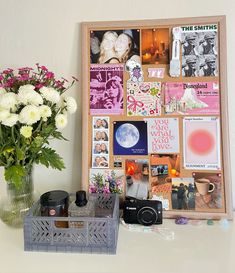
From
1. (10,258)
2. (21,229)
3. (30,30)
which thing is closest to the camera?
(10,258)

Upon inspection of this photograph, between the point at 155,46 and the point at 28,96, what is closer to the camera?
the point at 28,96

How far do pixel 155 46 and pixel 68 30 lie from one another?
30 cm

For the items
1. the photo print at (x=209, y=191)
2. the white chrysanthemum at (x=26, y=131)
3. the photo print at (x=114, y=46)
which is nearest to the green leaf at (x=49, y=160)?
the white chrysanthemum at (x=26, y=131)

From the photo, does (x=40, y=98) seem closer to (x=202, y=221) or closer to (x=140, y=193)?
(x=140, y=193)

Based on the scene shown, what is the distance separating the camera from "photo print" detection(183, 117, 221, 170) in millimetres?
853

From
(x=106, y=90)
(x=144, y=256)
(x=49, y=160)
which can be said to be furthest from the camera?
(x=106, y=90)

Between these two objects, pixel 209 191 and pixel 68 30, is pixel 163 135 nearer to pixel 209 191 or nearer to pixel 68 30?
pixel 209 191

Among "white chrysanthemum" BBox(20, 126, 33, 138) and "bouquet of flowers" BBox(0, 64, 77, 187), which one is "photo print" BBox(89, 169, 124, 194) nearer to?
"bouquet of flowers" BBox(0, 64, 77, 187)

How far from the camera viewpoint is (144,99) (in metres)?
0.88

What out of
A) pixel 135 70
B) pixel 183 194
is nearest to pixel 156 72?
pixel 135 70

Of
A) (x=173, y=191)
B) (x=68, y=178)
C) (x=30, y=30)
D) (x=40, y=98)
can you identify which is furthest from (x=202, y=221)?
(x=30, y=30)

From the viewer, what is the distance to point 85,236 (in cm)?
69

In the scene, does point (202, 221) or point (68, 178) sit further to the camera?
point (68, 178)

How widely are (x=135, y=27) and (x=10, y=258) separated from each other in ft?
2.49
